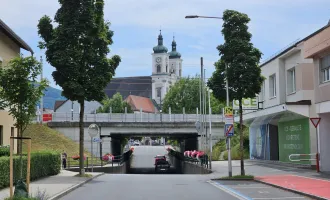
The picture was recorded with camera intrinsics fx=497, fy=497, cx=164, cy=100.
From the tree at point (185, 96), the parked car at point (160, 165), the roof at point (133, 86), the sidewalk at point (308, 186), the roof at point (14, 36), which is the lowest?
the parked car at point (160, 165)

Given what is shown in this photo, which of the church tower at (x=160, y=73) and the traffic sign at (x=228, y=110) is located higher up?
the church tower at (x=160, y=73)

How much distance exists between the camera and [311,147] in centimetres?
3072

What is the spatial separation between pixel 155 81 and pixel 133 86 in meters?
14.9

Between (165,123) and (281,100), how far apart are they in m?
24.1

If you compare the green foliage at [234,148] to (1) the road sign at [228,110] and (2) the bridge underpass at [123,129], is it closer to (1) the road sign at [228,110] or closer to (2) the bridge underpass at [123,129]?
(2) the bridge underpass at [123,129]

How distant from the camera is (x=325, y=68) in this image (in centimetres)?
2656

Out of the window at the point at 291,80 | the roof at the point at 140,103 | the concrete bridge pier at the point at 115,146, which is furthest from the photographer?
the roof at the point at 140,103

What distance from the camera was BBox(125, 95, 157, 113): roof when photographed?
150m

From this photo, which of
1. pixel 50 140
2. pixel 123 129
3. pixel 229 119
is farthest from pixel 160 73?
pixel 229 119

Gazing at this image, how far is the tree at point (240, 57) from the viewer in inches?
967

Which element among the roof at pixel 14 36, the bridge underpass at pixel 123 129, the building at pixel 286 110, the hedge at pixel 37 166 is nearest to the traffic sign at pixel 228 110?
the building at pixel 286 110

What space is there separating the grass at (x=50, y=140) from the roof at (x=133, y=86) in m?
126

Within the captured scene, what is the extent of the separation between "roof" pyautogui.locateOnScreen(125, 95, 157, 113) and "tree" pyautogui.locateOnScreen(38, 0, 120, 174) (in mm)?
119258

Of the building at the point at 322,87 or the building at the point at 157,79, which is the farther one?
the building at the point at 157,79
